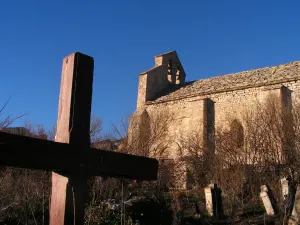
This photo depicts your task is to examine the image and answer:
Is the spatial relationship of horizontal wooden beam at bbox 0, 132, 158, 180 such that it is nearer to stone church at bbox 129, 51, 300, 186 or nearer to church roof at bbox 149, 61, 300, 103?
stone church at bbox 129, 51, 300, 186

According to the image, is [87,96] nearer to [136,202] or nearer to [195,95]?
[136,202]

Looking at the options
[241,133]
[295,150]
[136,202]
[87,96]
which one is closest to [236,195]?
[136,202]

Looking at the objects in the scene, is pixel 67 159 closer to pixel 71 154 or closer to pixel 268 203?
pixel 71 154

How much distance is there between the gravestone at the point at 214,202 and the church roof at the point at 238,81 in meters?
10.7

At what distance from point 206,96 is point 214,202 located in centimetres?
1252

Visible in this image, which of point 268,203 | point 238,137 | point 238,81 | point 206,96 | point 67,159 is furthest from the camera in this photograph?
point 206,96

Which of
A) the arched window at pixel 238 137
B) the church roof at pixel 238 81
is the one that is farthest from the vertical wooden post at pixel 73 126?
the church roof at pixel 238 81

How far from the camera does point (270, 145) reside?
15555 millimetres

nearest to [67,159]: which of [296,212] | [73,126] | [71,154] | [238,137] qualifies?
[71,154]

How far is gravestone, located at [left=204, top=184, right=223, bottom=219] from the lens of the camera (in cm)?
1082

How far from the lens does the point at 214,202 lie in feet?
36.6

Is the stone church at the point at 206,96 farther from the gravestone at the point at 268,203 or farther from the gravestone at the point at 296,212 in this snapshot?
the gravestone at the point at 296,212

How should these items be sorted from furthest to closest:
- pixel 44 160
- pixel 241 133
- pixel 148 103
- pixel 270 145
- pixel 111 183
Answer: pixel 148 103 → pixel 241 133 → pixel 270 145 → pixel 111 183 → pixel 44 160

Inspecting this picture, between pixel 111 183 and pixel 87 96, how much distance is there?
9.21 meters
